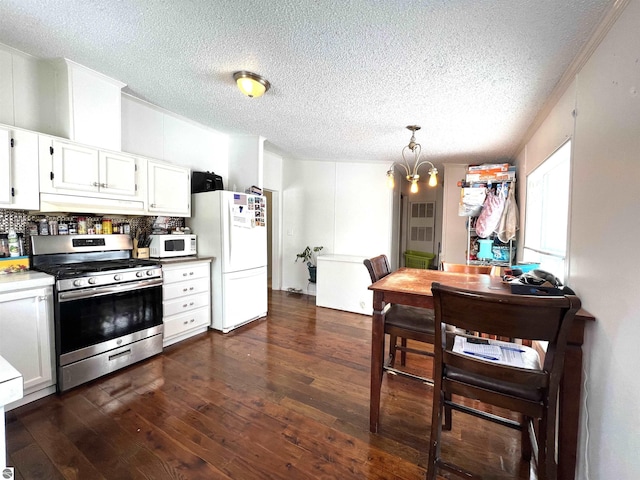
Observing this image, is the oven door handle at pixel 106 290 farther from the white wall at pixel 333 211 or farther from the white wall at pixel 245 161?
the white wall at pixel 333 211

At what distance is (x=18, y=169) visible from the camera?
1.84 m

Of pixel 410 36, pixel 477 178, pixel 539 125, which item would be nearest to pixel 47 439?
pixel 410 36

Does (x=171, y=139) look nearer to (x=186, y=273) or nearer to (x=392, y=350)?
(x=186, y=273)

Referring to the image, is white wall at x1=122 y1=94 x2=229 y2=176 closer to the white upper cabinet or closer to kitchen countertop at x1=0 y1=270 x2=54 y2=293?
the white upper cabinet

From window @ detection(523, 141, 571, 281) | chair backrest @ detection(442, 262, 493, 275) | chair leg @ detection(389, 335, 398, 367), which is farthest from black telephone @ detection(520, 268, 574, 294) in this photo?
chair leg @ detection(389, 335, 398, 367)

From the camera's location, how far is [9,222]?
2025 mm

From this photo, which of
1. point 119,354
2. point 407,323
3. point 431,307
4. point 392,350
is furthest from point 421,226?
point 119,354

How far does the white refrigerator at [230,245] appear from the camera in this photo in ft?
9.83

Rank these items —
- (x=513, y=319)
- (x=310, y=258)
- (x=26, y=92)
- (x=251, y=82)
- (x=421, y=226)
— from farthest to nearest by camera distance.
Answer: (x=421, y=226) < (x=310, y=258) < (x=26, y=92) < (x=251, y=82) < (x=513, y=319)

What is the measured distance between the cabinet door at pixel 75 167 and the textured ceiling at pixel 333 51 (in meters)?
0.65

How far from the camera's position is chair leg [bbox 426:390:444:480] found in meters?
1.21

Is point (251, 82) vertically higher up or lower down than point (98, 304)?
higher up

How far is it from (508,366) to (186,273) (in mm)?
2770

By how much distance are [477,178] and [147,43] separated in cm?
363
